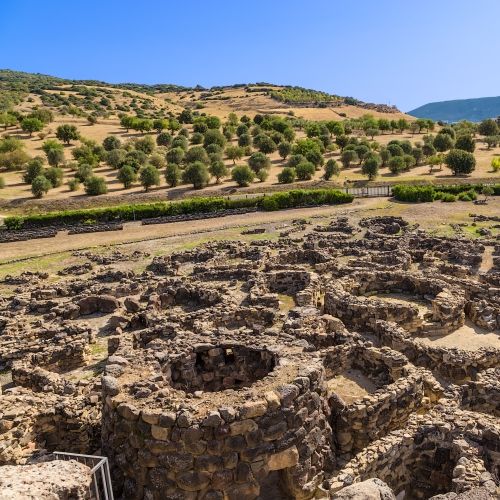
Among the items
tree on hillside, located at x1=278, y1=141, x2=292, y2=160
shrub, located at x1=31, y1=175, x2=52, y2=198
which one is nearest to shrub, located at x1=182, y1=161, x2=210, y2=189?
shrub, located at x1=31, y1=175, x2=52, y2=198

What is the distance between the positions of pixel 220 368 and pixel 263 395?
11.7 feet

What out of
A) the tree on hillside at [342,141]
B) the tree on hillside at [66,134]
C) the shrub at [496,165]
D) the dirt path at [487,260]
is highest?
the tree on hillside at [66,134]

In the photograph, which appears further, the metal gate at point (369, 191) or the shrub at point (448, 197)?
the metal gate at point (369, 191)

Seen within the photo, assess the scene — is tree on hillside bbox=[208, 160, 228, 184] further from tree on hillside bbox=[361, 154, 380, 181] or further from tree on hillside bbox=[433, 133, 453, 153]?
tree on hillside bbox=[433, 133, 453, 153]

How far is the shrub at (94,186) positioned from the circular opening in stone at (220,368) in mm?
56696

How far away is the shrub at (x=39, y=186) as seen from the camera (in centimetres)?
6444

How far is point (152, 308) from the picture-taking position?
23375mm

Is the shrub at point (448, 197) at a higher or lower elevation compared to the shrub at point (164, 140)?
lower

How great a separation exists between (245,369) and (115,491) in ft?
14.6

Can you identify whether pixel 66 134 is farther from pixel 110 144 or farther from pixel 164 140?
pixel 164 140

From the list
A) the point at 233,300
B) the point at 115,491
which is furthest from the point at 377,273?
the point at 115,491

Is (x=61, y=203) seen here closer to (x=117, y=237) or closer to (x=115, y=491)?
(x=117, y=237)

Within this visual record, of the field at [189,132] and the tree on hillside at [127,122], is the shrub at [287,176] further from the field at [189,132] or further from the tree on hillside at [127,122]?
the tree on hillside at [127,122]

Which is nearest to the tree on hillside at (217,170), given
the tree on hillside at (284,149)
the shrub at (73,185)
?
the shrub at (73,185)
